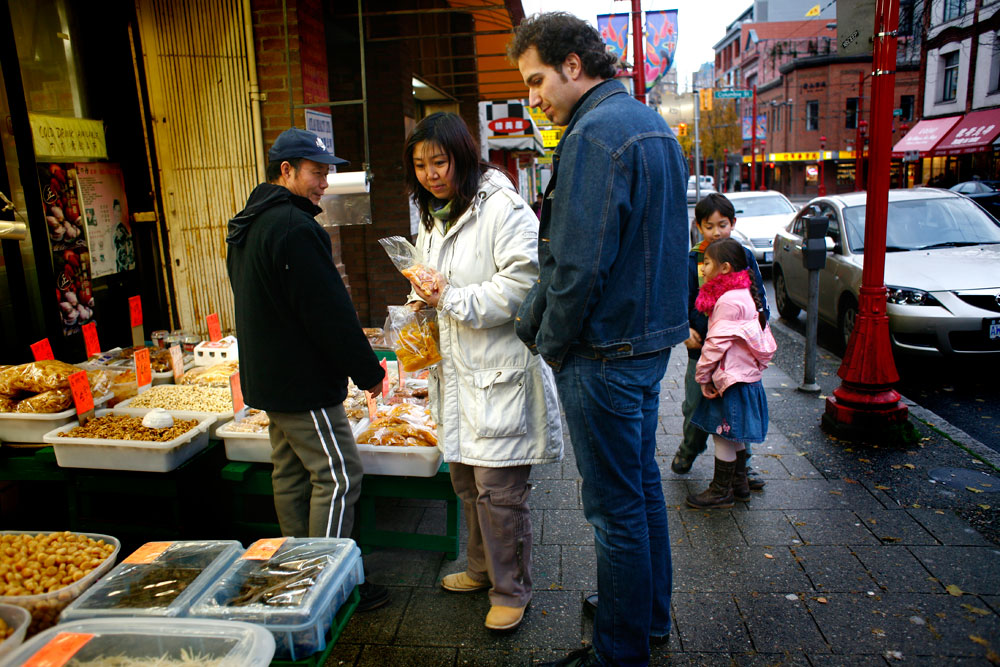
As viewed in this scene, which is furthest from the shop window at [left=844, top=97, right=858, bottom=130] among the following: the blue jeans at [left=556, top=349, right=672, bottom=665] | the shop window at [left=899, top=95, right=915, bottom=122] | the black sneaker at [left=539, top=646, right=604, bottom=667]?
the black sneaker at [left=539, top=646, right=604, bottom=667]

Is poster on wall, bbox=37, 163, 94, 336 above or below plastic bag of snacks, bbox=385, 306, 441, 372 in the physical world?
above

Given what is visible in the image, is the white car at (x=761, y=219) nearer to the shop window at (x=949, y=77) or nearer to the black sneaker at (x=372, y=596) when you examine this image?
the black sneaker at (x=372, y=596)

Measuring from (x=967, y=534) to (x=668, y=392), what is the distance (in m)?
3.19

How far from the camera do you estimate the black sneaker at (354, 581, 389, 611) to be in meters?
3.18

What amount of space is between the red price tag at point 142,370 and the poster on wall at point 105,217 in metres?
1.08

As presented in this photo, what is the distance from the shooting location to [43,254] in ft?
13.6

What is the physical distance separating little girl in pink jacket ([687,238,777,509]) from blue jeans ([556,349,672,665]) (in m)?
1.48

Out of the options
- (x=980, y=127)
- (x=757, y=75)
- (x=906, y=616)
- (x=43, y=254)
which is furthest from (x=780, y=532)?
(x=757, y=75)

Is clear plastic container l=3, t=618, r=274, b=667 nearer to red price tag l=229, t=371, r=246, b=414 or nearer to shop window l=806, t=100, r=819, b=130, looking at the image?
red price tag l=229, t=371, r=246, b=414

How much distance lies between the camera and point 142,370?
156 inches

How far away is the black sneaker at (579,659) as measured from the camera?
8.51 feet

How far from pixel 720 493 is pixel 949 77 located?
35355 mm

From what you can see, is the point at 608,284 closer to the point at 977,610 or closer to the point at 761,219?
the point at 977,610

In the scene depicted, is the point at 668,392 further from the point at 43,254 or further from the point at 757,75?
the point at 757,75
